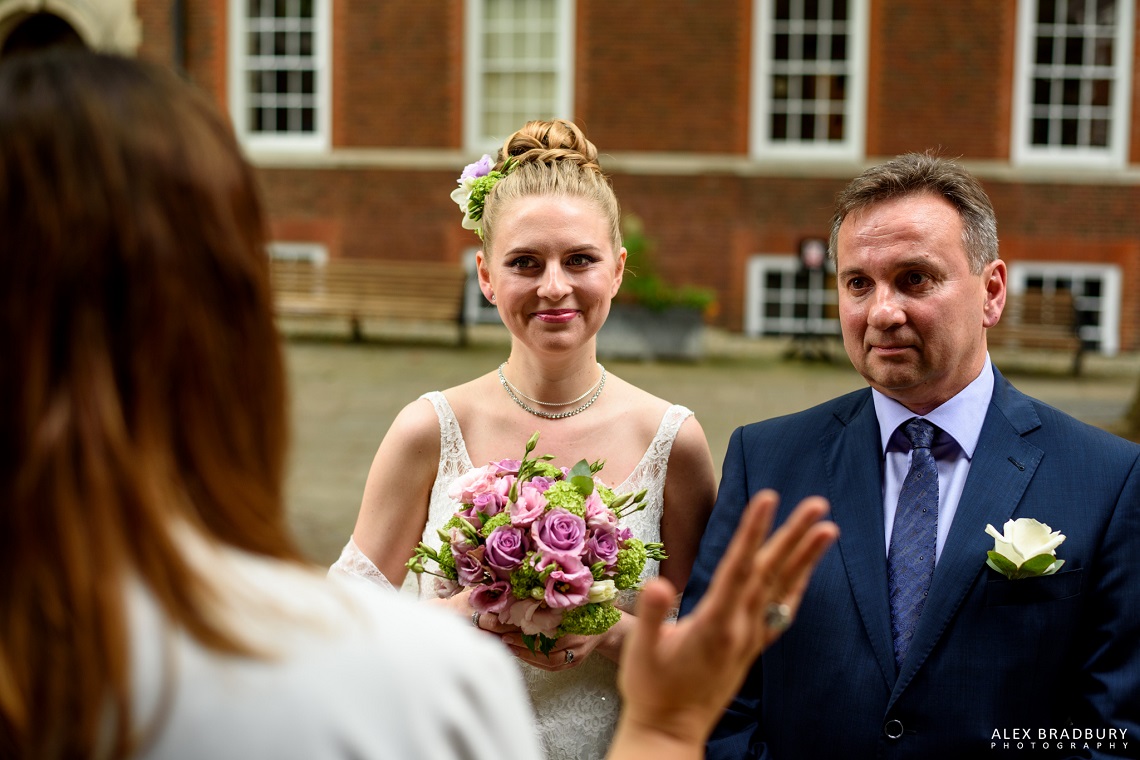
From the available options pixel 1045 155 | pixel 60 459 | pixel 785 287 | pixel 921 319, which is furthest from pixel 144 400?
pixel 1045 155

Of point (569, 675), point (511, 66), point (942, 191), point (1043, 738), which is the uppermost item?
point (511, 66)

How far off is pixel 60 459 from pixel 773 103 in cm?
1681

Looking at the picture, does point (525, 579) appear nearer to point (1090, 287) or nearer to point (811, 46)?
point (811, 46)

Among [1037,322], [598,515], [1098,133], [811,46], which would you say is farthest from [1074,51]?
[598,515]

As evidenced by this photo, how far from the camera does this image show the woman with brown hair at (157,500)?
1.12 metres

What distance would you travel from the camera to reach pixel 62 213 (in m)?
1.17

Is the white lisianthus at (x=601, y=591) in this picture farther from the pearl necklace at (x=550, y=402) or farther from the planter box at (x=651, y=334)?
the planter box at (x=651, y=334)

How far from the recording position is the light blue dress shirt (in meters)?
2.78

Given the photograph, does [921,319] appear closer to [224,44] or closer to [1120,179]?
[1120,179]

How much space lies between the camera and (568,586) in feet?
A: 8.51

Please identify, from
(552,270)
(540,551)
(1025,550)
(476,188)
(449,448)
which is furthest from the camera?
(476,188)

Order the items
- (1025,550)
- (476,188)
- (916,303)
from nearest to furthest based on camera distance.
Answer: (1025,550)
(916,303)
(476,188)

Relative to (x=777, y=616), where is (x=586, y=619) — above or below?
below

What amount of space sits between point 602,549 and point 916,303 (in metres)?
0.92
